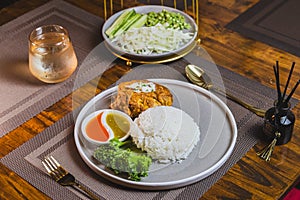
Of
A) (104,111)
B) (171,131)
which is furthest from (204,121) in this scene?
(104,111)

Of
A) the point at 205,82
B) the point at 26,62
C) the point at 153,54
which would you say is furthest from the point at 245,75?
the point at 26,62

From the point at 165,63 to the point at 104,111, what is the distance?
30cm

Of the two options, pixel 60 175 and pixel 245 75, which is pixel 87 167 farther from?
pixel 245 75

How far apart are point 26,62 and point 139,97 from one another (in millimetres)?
427

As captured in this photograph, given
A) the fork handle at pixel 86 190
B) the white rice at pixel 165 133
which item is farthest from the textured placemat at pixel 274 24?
the fork handle at pixel 86 190

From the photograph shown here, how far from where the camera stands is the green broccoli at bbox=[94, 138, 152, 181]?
1.15 metres

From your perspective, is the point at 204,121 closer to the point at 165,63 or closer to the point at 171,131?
the point at 171,131

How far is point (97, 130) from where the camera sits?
1.25 m

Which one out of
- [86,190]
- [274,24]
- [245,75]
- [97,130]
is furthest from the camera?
[274,24]

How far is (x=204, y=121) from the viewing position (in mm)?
1308

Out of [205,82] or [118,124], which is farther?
[205,82]

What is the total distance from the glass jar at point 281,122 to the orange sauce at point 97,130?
1.24 ft

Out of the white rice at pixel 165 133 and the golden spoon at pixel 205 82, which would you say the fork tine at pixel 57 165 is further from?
the golden spoon at pixel 205 82

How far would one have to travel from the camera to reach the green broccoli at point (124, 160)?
3.76ft
